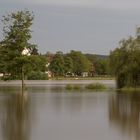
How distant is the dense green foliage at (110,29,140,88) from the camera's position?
189 ft

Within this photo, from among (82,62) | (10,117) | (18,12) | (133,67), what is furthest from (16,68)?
(82,62)

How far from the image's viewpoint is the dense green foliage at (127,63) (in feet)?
189

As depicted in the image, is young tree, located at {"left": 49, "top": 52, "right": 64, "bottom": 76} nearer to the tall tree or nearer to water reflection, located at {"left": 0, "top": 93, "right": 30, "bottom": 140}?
the tall tree

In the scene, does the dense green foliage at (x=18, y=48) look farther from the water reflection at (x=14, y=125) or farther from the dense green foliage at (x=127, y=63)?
the water reflection at (x=14, y=125)

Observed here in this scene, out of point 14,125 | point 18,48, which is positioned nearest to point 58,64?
point 18,48

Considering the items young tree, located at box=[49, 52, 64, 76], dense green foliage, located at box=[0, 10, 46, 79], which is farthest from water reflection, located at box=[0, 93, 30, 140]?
young tree, located at box=[49, 52, 64, 76]

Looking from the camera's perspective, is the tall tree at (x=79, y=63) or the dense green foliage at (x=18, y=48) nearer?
the dense green foliage at (x=18, y=48)

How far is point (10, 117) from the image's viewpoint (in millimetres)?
23391

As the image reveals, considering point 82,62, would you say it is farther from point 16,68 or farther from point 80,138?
point 80,138

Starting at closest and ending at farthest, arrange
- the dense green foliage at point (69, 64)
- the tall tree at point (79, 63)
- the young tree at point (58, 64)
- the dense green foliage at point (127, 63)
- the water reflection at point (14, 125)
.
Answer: the water reflection at point (14, 125) → the dense green foliage at point (127, 63) → the young tree at point (58, 64) → the dense green foliage at point (69, 64) → the tall tree at point (79, 63)

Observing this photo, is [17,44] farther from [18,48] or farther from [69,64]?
[69,64]

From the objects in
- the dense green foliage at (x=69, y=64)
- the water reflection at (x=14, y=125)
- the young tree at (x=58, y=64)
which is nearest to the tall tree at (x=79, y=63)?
the dense green foliage at (x=69, y=64)

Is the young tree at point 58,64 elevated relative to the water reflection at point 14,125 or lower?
elevated

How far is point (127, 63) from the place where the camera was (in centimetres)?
5831
